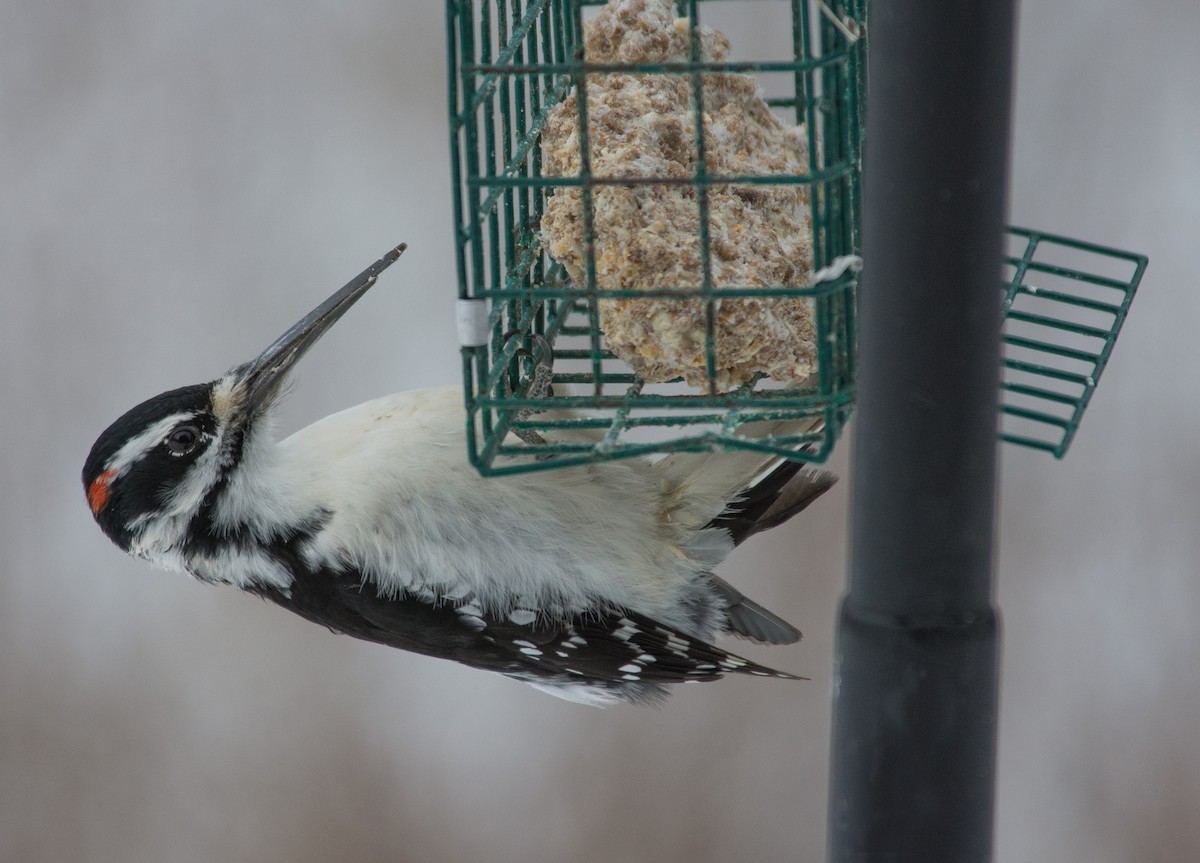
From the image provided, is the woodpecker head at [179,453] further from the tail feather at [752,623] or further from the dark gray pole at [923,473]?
the dark gray pole at [923,473]

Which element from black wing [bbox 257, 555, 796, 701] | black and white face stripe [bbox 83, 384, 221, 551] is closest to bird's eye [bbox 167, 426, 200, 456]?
black and white face stripe [bbox 83, 384, 221, 551]

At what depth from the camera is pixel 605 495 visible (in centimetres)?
226

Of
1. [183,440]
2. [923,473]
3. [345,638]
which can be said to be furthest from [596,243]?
[345,638]

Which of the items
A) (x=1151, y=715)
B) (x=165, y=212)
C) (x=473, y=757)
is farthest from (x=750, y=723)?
(x=165, y=212)

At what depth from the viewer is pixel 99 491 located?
2221mm

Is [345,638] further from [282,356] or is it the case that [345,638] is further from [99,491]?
[282,356]

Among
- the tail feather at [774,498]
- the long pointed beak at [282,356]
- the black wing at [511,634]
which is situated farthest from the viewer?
the tail feather at [774,498]

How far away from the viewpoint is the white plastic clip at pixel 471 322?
5.57 ft

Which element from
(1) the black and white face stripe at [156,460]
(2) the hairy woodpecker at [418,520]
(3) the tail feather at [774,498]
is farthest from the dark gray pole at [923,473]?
(1) the black and white face stripe at [156,460]

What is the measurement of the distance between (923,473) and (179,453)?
4.51 ft

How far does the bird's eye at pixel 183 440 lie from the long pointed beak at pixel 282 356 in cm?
9

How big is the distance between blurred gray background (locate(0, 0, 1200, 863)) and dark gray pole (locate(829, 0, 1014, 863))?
207 cm

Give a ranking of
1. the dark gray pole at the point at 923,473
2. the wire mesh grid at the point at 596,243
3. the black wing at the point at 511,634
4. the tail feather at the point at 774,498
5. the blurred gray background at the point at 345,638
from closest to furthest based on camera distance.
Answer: the dark gray pole at the point at 923,473, the wire mesh grid at the point at 596,243, the black wing at the point at 511,634, the tail feather at the point at 774,498, the blurred gray background at the point at 345,638

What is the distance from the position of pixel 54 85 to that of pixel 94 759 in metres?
1.82
